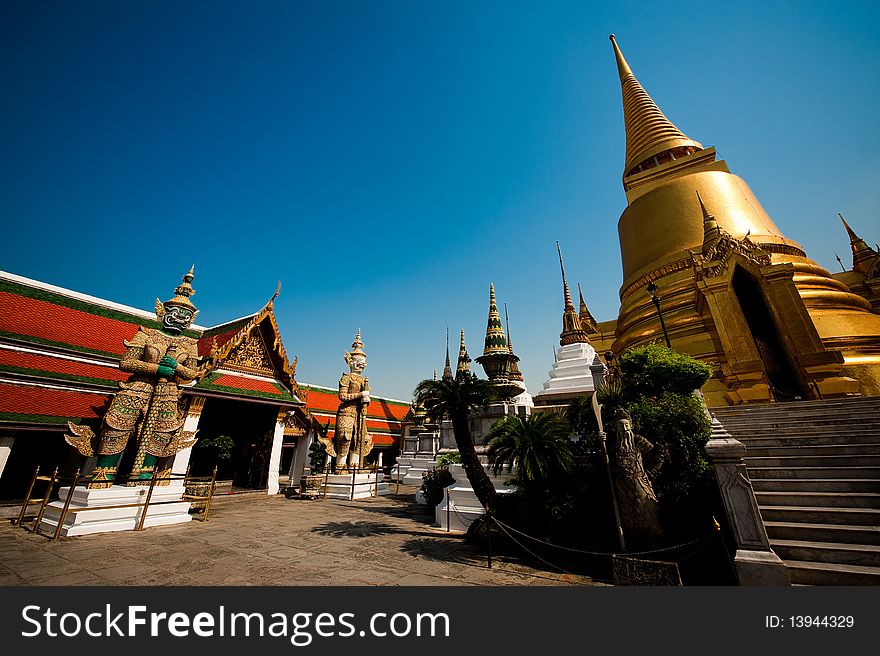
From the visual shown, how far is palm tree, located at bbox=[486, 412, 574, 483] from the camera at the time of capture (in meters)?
6.09

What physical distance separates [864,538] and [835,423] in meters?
4.19

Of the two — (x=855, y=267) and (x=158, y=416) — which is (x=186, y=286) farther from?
(x=855, y=267)

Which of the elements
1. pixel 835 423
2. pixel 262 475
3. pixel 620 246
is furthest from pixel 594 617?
pixel 620 246

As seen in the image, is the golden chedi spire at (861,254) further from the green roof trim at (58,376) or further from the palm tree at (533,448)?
the green roof trim at (58,376)

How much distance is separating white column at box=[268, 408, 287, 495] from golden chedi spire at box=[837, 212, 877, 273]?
96.3 ft

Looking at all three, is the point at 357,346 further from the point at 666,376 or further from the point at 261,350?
the point at 666,376

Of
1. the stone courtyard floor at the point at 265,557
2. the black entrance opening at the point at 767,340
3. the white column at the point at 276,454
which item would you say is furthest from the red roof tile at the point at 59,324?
the black entrance opening at the point at 767,340

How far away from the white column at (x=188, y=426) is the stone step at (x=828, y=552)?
50.0 ft

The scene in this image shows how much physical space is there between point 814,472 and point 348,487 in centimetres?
1345

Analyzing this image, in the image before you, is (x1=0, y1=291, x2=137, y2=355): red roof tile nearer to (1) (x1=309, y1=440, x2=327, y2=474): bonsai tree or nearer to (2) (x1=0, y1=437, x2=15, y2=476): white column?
(2) (x1=0, y1=437, x2=15, y2=476): white column

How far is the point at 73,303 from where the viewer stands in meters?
13.0

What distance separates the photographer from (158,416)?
8.40m

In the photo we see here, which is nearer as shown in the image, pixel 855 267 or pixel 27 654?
pixel 27 654

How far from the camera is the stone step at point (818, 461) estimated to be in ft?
17.2
